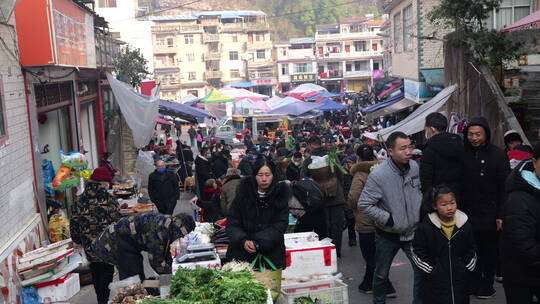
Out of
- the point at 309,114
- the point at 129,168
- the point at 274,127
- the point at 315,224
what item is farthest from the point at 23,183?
the point at 274,127

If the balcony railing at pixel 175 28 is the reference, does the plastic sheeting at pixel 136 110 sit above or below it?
below

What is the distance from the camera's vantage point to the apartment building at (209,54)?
76.2 m

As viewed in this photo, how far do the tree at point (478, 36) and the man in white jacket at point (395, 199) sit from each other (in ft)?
21.9

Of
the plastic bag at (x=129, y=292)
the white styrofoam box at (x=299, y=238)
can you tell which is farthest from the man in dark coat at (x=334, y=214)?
the plastic bag at (x=129, y=292)

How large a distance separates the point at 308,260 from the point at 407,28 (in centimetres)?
2061

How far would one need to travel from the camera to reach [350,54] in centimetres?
7506

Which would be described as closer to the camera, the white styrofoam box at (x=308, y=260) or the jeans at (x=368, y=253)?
the white styrofoam box at (x=308, y=260)

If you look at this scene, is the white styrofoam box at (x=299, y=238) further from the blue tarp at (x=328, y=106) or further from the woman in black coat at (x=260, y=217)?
the blue tarp at (x=328, y=106)

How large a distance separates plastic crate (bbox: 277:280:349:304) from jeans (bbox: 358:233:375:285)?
62.4 inches

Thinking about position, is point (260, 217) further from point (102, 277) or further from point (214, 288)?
point (102, 277)

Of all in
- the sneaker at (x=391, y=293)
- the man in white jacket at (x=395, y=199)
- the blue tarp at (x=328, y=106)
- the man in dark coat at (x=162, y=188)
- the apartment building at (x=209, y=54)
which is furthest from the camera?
the apartment building at (x=209, y=54)

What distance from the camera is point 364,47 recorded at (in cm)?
7506

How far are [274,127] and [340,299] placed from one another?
102 feet

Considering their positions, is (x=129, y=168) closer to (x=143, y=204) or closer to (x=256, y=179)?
(x=143, y=204)
